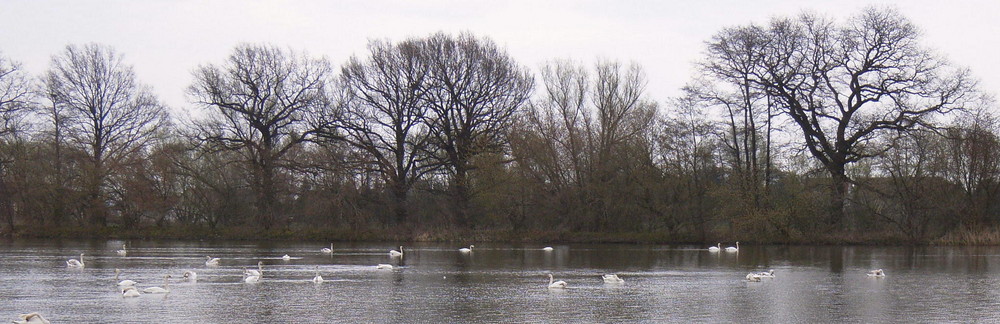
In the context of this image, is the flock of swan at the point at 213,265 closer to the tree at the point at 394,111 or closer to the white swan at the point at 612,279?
the white swan at the point at 612,279

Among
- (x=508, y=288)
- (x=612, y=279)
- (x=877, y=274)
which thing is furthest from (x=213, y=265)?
(x=877, y=274)

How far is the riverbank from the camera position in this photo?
47.9 metres

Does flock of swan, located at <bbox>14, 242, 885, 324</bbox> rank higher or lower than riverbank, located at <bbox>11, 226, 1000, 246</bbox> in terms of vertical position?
lower

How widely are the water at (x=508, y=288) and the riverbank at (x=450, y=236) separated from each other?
6.51 meters

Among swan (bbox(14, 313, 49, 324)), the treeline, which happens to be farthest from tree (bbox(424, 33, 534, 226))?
swan (bbox(14, 313, 49, 324))

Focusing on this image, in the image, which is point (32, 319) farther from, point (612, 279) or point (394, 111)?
point (394, 111)

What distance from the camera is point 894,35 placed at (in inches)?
1804

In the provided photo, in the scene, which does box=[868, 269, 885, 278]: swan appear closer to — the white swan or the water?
the water

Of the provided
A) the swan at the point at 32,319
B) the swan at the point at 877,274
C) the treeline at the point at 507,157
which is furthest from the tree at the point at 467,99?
the swan at the point at 32,319

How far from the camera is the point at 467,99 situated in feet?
174

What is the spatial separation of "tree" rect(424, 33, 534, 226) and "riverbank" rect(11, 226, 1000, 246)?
2692mm

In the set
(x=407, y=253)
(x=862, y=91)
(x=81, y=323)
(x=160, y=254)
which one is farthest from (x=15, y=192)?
(x=862, y=91)

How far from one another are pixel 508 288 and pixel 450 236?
2771 centimetres

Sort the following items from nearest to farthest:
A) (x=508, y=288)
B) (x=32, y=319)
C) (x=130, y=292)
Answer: (x=32, y=319), (x=130, y=292), (x=508, y=288)
